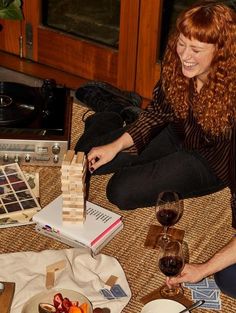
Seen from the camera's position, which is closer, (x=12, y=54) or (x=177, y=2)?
(x=177, y=2)

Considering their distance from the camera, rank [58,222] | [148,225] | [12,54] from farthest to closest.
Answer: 1. [12,54]
2. [148,225]
3. [58,222]

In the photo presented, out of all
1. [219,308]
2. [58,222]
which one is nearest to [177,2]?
[58,222]

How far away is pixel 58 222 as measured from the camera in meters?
2.32

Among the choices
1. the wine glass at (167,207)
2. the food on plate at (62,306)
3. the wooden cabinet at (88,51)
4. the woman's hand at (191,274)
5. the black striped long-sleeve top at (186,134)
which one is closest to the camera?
the food on plate at (62,306)

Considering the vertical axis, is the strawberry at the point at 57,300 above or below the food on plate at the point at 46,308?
above

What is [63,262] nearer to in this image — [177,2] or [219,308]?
[219,308]

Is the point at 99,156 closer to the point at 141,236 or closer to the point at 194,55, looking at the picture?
the point at 141,236

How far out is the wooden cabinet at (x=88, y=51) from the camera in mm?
3246

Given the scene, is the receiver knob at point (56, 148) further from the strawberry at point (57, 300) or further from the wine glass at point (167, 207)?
the strawberry at point (57, 300)

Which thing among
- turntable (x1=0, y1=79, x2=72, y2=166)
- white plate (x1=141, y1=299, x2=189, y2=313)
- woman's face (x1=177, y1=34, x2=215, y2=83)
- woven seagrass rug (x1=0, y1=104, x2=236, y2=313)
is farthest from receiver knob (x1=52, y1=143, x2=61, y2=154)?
white plate (x1=141, y1=299, x2=189, y2=313)

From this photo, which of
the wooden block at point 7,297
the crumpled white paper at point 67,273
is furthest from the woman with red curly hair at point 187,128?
the wooden block at point 7,297

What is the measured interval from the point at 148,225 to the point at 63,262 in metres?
0.43

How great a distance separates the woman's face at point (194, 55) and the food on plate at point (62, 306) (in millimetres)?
846

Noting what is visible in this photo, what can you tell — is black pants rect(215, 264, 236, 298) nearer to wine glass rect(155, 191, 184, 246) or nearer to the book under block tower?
wine glass rect(155, 191, 184, 246)
